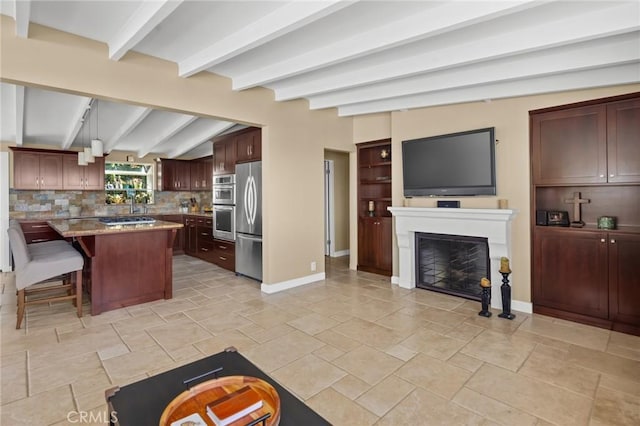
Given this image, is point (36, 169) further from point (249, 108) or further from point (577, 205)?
point (577, 205)

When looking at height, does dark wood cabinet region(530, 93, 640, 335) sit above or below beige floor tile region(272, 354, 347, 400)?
above

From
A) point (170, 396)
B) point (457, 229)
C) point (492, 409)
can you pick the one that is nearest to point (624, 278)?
point (457, 229)

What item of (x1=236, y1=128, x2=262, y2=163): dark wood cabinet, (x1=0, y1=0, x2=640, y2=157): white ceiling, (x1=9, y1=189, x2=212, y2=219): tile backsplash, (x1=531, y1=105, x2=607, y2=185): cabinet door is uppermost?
(x1=0, y1=0, x2=640, y2=157): white ceiling

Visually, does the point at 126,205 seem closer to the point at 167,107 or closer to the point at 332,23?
the point at 167,107

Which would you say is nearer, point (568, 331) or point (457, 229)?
point (568, 331)

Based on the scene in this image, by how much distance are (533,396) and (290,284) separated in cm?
323

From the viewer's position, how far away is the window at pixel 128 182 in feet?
24.9

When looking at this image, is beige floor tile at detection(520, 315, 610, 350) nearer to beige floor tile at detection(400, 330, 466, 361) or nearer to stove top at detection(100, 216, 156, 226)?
beige floor tile at detection(400, 330, 466, 361)

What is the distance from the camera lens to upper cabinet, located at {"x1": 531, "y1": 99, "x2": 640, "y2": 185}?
3125mm

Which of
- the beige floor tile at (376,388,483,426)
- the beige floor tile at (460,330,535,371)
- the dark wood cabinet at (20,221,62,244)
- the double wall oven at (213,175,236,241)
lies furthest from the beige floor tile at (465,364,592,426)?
the dark wood cabinet at (20,221,62,244)

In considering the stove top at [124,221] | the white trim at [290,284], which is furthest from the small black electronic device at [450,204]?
the stove top at [124,221]

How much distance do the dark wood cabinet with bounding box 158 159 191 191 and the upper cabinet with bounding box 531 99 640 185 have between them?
24.3 feet

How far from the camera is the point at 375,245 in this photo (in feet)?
17.8

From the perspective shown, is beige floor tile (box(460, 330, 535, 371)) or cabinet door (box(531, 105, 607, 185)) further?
cabinet door (box(531, 105, 607, 185))
